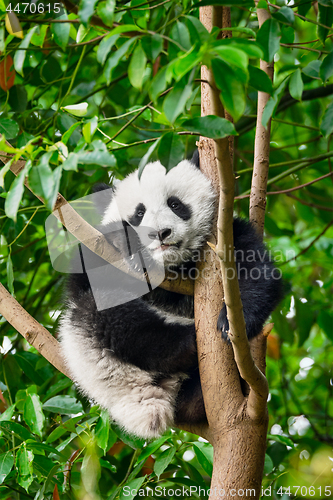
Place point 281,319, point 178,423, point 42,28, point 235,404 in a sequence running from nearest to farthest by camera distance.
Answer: point 235,404 → point 42,28 → point 178,423 → point 281,319

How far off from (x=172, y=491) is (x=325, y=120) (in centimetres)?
206

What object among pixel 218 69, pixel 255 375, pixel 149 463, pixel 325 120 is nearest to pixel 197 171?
pixel 325 120

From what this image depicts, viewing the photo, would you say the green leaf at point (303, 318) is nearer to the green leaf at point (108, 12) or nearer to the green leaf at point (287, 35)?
the green leaf at point (287, 35)

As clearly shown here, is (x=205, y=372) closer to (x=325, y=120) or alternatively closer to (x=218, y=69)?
(x=325, y=120)

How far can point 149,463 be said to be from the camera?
8.93ft

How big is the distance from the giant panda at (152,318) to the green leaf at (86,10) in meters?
1.13

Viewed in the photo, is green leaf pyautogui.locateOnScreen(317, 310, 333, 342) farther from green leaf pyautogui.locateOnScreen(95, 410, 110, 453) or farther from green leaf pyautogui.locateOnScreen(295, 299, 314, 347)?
green leaf pyautogui.locateOnScreen(95, 410, 110, 453)

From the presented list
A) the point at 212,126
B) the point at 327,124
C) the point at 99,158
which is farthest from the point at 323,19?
the point at 99,158

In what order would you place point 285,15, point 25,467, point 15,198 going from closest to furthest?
point 15,198 → point 285,15 → point 25,467

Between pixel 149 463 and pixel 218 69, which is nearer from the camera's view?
pixel 218 69

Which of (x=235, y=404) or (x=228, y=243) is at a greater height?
(x=228, y=243)

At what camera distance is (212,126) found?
1.06 m

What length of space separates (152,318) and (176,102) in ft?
4.58

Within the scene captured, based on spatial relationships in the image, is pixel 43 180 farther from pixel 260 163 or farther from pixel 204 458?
pixel 204 458
